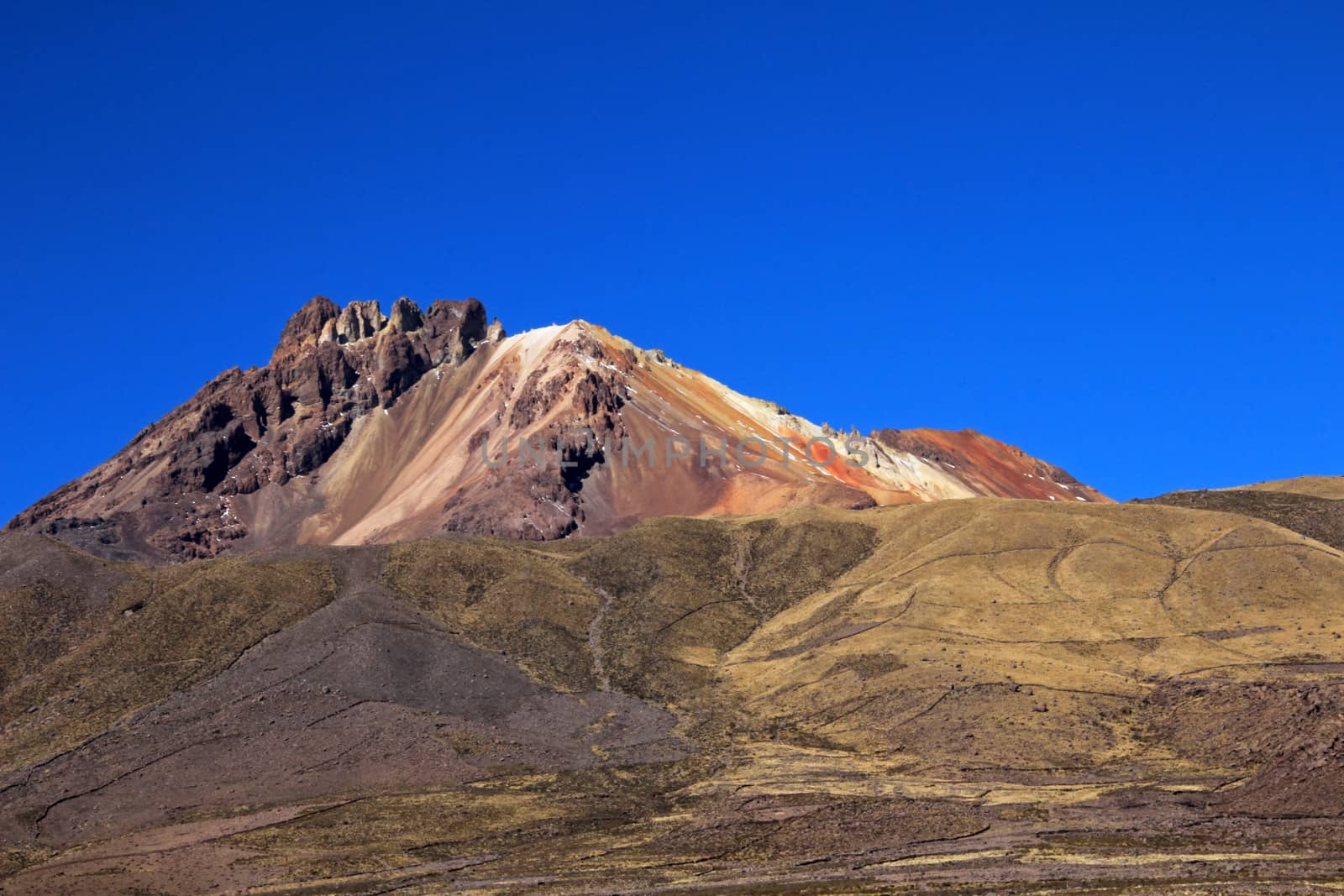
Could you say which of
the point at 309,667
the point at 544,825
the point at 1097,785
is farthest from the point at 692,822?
the point at 309,667

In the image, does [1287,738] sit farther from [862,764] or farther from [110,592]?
[110,592]

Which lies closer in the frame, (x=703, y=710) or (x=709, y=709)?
(x=703, y=710)

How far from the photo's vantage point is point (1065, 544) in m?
133

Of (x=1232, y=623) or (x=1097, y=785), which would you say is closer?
(x=1097, y=785)

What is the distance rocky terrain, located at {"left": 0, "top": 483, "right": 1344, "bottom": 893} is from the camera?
71.6 metres

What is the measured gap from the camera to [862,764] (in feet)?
309

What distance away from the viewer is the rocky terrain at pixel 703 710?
235 feet

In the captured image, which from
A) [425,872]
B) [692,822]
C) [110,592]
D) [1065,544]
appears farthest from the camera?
[1065,544]

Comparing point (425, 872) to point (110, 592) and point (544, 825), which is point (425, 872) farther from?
point (110, 592)

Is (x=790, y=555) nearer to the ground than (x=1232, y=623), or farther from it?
farther from it

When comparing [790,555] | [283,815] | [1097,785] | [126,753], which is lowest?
[1097,785]

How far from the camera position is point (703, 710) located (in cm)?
11031

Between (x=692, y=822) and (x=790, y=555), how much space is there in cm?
6730

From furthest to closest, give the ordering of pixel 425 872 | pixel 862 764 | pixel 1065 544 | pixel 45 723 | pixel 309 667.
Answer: pixel 1065 544 < pixel 309 667 < pixel 45 723 < pixel 862 764 < pixel 425 872
